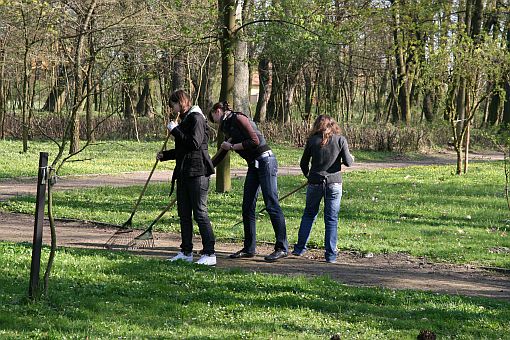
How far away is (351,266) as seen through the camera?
10.6m

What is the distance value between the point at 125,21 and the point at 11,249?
15.9 meters

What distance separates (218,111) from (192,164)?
0.97m

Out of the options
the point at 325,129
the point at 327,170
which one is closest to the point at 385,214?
the point at 327,170

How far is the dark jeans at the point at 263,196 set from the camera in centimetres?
1035

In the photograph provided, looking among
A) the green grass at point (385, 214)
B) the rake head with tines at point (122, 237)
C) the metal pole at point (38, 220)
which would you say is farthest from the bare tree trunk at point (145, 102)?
the metal pole at point (38, 220)

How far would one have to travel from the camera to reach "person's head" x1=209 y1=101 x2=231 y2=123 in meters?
10.3

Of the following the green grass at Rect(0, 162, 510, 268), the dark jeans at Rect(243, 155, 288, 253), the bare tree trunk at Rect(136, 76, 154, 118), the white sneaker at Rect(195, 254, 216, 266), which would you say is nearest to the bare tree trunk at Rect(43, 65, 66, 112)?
the bare tree trunk at Rect(136, 76, 154, 118)

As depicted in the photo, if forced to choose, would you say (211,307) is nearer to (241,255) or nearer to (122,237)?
(241,255)

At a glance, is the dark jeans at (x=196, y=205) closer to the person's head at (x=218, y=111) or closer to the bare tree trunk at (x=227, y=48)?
the person's head at (x=218, y=111)

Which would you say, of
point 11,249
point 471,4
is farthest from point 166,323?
point 471,4

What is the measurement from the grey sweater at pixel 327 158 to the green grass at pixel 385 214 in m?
1.51

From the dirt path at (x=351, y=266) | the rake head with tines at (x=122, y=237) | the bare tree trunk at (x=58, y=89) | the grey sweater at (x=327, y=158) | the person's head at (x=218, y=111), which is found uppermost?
the bare tree trunk at (x=58, y=89)

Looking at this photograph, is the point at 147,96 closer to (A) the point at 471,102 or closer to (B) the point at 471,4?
(B) the point at 471,4

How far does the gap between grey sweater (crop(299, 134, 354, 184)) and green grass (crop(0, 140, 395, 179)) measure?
28.4ft
